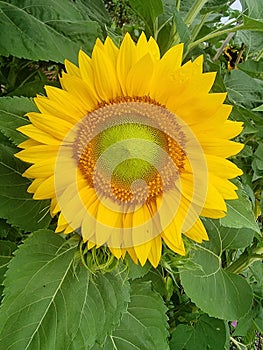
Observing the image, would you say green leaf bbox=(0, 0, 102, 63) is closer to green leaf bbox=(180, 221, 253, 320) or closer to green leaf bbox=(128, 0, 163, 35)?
green leaf bbox=(128, 0, 163, 35)

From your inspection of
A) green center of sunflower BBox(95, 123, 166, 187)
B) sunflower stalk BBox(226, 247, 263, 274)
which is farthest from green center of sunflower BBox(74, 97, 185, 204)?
sunflower stalk BBox(226, 247, 263, 274)

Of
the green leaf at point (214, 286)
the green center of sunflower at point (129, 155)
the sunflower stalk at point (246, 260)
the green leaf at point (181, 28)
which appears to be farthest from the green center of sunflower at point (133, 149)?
the sunflower stalk at point (246, 260)

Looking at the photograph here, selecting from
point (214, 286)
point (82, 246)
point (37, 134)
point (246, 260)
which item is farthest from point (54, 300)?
point (246, 260)

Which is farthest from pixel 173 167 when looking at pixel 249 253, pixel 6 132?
pixel 249 253

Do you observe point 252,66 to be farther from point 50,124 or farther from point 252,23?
point 50,124

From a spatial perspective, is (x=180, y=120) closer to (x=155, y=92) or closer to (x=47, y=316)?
(x=155, y=92)

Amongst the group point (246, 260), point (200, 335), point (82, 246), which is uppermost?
point (82, 246)
